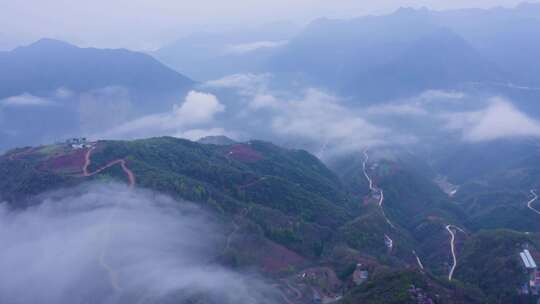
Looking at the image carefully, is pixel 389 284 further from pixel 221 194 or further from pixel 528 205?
pixel 528 205

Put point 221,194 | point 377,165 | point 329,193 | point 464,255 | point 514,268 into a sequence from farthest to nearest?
point 377,165, point 329,193, point 221,194, point 464,255, point 514,268

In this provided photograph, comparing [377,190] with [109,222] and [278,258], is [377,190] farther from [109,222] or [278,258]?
[109,222]

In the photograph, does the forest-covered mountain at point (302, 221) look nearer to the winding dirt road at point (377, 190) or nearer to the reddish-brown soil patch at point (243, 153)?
the reddish-brown soil patch at point (243, 153)

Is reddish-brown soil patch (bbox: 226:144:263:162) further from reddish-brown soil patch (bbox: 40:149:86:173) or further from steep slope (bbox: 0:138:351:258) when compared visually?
reddish-brown soil patch (bbox: 40:149:86:173)

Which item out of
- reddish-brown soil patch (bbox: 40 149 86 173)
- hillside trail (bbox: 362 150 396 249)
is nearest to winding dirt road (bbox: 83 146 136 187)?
reddish-brown soil patch (bbox: 40 149 86 173)

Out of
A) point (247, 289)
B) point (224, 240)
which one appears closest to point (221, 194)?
point (224, 240)

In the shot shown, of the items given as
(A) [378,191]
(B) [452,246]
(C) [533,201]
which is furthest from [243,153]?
(C) [533,201]

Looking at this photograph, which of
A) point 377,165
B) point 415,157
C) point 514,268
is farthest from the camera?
point 415,157
